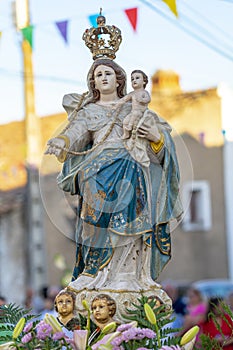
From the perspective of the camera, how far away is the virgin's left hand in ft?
19.2

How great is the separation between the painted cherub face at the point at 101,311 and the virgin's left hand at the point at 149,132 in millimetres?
976

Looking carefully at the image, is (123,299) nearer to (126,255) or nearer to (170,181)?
(126,255)

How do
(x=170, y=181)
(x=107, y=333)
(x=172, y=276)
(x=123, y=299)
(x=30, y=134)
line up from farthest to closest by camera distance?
(x=172, y=276)
(x=30, y=134)
(x=170, y=181)
(x=123, y=299)
(x=107, y=333)

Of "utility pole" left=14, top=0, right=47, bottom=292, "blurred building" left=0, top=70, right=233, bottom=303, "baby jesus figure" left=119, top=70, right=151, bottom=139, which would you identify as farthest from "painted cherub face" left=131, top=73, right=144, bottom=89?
"blurred building" left=0, top=70, right=233, bottom=303

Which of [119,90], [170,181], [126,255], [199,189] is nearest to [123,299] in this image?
[126,255]

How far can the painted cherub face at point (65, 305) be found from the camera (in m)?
5.68

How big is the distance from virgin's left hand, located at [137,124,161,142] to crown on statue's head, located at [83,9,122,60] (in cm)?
58

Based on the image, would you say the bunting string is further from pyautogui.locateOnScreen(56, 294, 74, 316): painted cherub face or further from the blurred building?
the blurred building

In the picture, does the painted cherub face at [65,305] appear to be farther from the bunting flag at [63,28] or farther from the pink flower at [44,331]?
the bunting flag at [63,28]

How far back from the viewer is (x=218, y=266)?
2489 cm

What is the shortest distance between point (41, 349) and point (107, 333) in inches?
12.7

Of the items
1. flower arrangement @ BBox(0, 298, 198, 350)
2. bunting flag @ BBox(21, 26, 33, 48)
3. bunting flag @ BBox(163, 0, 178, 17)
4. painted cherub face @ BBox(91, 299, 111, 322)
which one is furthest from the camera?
bunting flag @ BBox(21, 26, 33, 48)

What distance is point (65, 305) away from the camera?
5688 millimetres

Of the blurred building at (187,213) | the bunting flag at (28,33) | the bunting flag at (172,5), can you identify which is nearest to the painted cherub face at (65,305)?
the bunting flag at (172,5)
